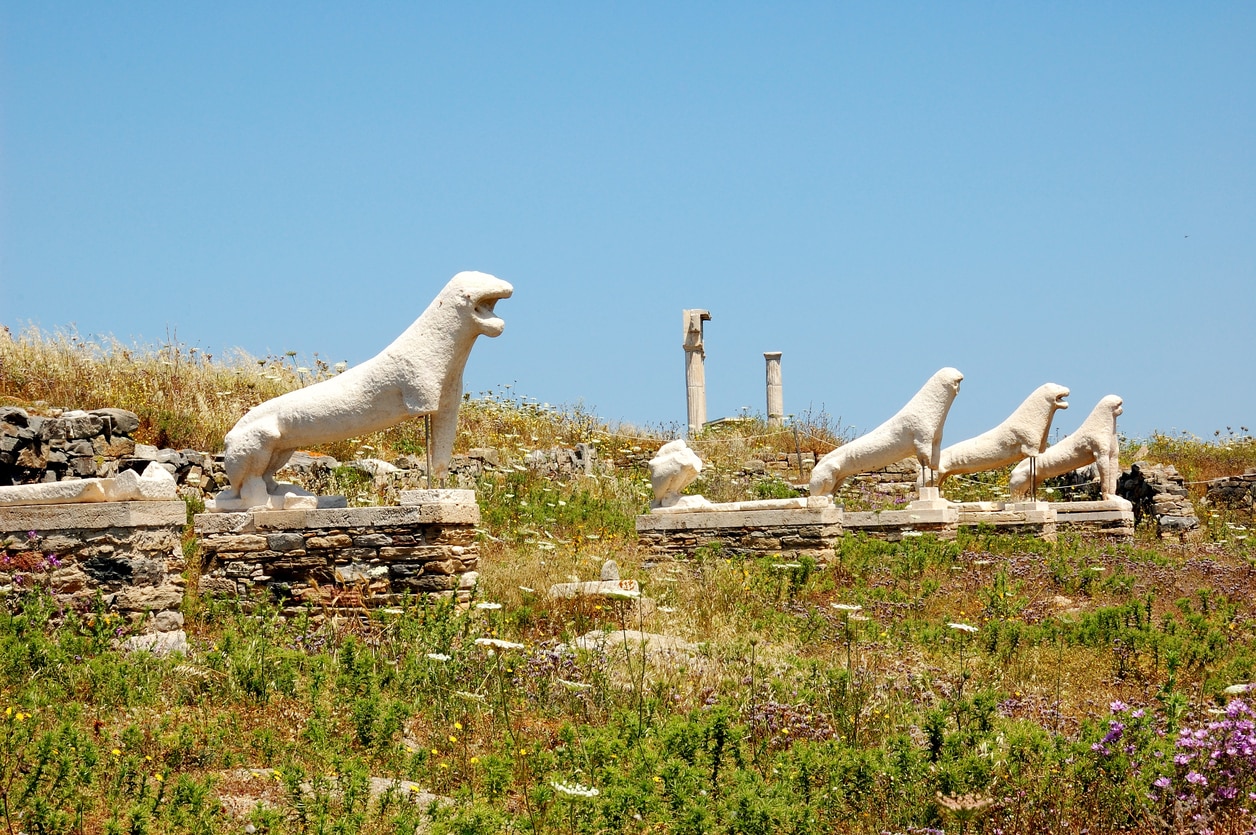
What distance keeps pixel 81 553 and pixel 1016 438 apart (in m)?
12.7

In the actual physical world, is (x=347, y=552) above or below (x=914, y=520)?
below

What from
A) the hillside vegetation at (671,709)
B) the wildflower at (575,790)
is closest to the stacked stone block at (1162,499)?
the hillside vegetation at (671,709)

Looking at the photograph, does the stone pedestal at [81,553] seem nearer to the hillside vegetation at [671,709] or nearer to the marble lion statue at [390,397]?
the hillside vegetation at [671,709]

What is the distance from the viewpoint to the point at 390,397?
9734 mm

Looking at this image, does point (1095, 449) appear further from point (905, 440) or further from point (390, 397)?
point (390, 397)

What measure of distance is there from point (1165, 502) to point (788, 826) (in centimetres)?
1754

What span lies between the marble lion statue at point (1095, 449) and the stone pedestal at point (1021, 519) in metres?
1.51

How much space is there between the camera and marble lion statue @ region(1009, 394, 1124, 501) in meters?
18.4

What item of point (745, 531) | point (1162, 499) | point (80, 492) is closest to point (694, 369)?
point (1162, 499)

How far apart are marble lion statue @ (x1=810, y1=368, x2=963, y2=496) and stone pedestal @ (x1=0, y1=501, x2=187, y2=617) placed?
8894 millimetres

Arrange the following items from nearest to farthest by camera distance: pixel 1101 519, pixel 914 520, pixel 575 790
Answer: pixel 575 790, pixel 914 520, pixel 1101 519

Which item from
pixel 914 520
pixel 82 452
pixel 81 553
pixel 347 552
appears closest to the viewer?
pixel 81 553

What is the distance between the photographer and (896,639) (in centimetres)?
895

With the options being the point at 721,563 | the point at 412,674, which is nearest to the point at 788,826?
the point at 412,674
